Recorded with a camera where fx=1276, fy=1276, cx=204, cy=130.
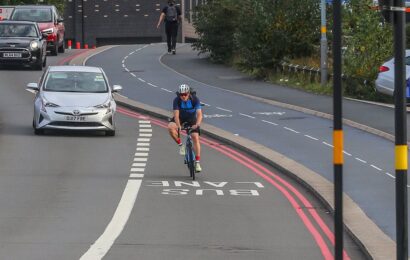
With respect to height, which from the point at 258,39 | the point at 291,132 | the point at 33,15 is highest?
the point at 33,15

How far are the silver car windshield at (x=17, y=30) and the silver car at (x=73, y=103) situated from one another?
14535 mm

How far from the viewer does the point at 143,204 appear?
63.5ft

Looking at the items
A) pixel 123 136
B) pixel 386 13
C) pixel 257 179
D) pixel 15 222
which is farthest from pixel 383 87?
pixel 386 13

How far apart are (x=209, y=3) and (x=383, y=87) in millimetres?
15324

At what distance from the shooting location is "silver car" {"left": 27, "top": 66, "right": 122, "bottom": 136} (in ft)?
91.9

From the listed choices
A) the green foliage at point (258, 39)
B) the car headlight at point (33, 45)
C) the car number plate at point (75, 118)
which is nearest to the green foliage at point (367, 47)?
the green foliage at point (258, 39)

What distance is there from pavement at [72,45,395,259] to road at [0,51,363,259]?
0.26 metres

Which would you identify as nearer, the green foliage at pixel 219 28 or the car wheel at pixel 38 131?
the car wheel at pixel 38 131

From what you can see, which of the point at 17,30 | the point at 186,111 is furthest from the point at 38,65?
the point at 186,111

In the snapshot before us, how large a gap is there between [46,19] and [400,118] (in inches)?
1556

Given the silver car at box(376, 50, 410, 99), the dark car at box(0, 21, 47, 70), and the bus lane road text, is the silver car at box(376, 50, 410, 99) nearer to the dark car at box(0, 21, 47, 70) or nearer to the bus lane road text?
the bus lane road text

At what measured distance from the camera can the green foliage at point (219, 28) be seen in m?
47.2

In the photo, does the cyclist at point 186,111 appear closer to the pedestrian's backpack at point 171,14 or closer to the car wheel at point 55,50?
the pedestrian's backpack at point 171,14

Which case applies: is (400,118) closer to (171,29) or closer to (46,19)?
(171,29)
